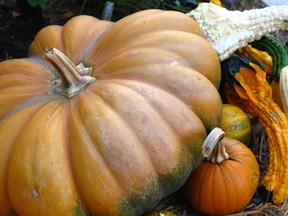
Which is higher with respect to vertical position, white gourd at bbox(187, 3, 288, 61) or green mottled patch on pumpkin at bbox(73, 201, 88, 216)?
white gourd at bbox(187, 3, 288, 61)

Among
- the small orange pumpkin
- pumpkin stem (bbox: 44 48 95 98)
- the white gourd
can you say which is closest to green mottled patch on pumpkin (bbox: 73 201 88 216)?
pumpkin stem (bbox: 44 48 95 98)

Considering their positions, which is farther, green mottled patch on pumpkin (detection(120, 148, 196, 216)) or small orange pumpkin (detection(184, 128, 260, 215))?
small orange pumpkin (detection(184, 128, 260, 215))

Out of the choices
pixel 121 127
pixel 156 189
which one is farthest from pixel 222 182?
pixel 121 127

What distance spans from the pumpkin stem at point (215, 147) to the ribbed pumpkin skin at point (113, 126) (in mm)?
81

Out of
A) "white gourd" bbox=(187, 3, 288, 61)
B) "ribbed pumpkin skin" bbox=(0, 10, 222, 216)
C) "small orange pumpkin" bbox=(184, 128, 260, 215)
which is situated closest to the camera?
"ribbed pumpkin skin" bbox=(0, 10, 222, 216)

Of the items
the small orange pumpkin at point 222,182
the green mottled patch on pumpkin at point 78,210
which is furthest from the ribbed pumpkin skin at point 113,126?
the small orange pumpkin at point 222,182

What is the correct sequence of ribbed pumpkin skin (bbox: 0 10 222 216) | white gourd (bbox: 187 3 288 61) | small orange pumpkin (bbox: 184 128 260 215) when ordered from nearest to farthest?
ribbed pumpkin skin (bbox: 0 10 222 216) < small orange pumpkin (bbox: 184 128 260 215) < white gourd (bbox: 187 3 288 61)

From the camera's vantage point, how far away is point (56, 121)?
1.73 meters

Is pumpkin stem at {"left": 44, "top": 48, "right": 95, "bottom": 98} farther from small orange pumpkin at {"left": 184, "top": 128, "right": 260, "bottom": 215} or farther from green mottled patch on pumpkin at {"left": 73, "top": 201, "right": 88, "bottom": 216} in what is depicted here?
small orange pumpkin at {"left": 184, "top": 128, "right": 260, "bottom": 215}

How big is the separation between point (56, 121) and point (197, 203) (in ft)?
2.36

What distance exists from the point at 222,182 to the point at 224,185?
2cm

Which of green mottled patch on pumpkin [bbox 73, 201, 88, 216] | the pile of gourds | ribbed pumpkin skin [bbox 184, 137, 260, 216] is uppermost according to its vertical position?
the pile of gourds

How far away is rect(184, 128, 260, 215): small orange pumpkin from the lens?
6.43 ft

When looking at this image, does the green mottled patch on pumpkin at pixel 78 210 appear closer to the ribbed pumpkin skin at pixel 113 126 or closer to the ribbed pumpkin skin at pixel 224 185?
the ribbed pumpkin skin at pixel 113 126
